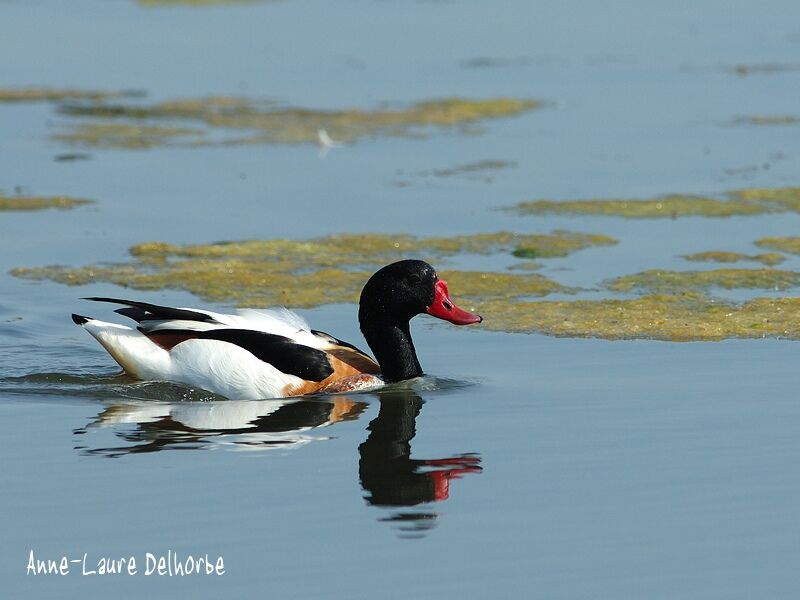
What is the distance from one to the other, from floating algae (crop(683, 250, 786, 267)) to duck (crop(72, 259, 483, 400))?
406 cm

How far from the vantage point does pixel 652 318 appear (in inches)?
542

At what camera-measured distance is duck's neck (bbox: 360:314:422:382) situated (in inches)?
490

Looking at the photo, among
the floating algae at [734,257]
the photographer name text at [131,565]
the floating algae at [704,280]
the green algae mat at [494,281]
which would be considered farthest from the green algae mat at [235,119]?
the photographer name text at [131,565]

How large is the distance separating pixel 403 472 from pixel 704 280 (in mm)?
6046

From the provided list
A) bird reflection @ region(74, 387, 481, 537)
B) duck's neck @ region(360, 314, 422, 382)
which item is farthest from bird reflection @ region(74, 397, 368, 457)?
duck's neck @ region(360, 314, 422, 382)

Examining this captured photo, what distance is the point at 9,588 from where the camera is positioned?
25.0 feet

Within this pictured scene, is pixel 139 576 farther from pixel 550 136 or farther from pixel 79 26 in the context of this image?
pixel 79 26

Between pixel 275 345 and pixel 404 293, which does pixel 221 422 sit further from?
pixel 404 293

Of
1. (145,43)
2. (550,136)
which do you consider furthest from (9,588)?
(145,43)

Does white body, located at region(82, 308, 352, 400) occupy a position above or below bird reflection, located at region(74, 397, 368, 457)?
above

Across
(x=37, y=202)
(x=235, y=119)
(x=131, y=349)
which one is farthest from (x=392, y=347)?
(x=235, y=119)

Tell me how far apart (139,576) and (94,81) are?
22.0 metres

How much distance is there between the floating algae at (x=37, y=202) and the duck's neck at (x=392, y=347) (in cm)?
717

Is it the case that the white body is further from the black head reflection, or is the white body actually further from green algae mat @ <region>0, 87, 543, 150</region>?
green algae mat @ <region>0, 87, 543, 150</region>
